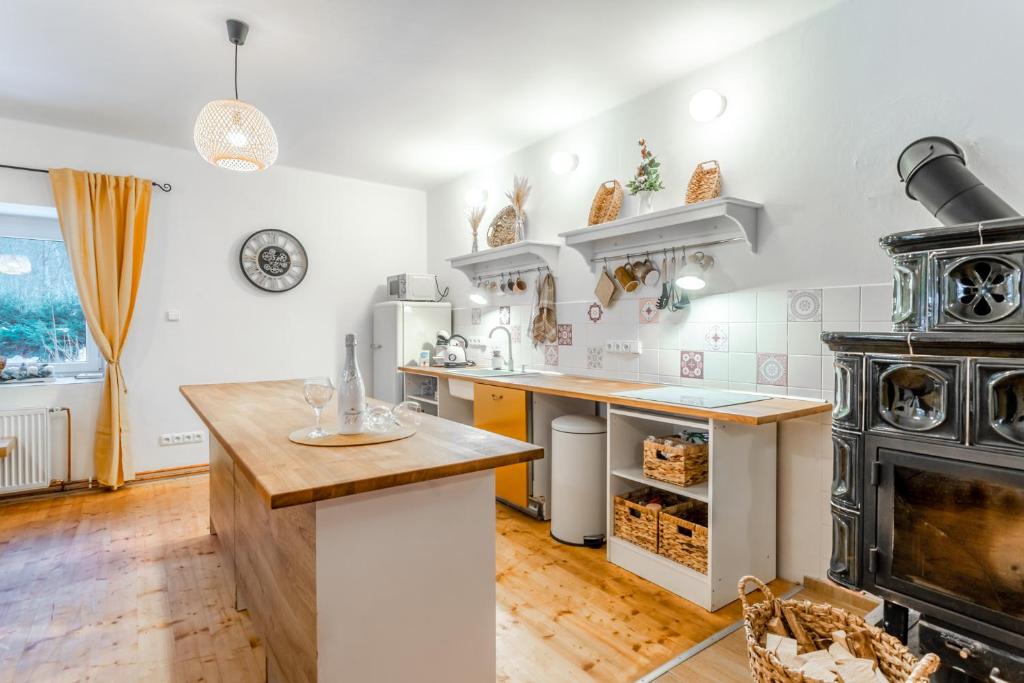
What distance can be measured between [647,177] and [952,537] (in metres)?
2.08

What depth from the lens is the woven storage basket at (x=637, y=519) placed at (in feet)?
7.94

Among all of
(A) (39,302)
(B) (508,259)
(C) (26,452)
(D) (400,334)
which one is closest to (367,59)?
(B) (508,259)

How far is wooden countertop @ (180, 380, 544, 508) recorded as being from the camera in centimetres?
115

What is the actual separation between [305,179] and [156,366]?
1.90 metres

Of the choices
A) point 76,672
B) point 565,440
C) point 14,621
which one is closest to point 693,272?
point 565,440

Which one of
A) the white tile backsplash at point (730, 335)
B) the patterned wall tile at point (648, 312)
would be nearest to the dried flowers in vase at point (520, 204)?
the white tile backsplash at point (730, 335)

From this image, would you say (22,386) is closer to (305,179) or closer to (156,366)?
(156,366)

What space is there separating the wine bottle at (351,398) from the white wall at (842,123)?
1.92m

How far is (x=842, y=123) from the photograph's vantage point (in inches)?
88.6

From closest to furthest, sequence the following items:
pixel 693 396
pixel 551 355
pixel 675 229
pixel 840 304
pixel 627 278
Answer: pixel 840 304 → pixel 693 396 → pixel 675 229 → pixel 627 278 → pixel 551 355

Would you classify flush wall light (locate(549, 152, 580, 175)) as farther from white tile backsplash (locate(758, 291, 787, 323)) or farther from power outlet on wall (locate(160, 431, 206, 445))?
power outlet on wall (locate(160, 431, 206, 445))

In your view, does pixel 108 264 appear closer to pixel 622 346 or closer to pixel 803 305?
pixel 622 346

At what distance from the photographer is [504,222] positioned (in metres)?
4.12

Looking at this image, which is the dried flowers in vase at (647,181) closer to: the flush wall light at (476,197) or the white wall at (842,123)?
the white wall at (842,123)
